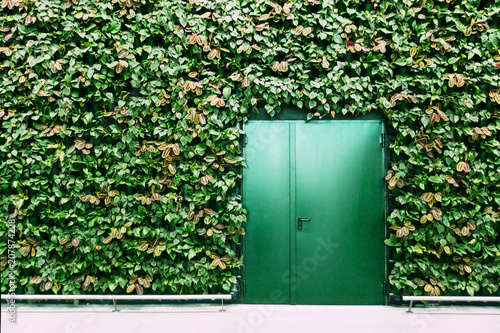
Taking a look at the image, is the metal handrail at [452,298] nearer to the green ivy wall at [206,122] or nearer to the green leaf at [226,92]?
the green ivy wall at [206,122]

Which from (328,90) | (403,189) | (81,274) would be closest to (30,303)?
(81,274)

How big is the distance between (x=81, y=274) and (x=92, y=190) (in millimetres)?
818

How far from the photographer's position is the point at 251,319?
8.09ft

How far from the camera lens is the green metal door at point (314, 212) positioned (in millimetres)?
2736

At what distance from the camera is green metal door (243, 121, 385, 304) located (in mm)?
2736

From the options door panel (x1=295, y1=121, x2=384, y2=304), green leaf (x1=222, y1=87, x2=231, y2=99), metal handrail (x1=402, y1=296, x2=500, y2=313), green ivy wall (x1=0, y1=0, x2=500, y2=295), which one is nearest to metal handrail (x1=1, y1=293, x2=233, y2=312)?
green ivy wall (x1=0, y1=0, x2=500, y2=295)

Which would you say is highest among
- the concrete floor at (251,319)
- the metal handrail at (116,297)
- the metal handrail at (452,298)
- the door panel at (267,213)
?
the door panel at (267,213)

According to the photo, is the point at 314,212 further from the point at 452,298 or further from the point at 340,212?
the point at 452,298

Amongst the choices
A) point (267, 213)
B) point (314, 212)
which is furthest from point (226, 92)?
point (314, 212)

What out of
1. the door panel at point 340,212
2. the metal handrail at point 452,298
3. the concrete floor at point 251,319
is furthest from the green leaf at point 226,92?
the metal handrail at point 452,298

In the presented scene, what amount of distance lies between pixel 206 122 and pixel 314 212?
4.43 feet

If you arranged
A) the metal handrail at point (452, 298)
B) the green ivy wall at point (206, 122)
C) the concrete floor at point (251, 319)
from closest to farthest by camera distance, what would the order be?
the concrete floor at point (251, 319) < the metal handrail at point (452, 298) < the green ivy wall at point (206, 122)

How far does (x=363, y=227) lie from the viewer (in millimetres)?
2756

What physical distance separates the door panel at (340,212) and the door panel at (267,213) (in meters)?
0.14
